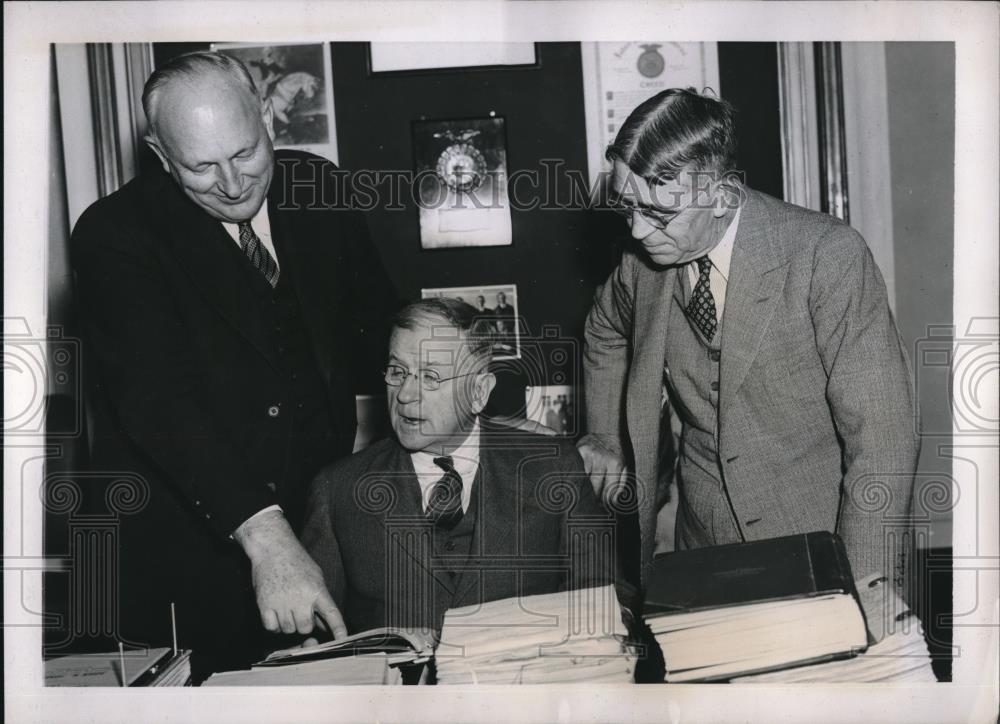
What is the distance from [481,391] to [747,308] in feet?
1.96

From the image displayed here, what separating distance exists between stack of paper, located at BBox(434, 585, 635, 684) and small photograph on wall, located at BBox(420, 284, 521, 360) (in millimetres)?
567

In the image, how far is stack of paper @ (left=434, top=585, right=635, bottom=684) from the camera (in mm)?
1783

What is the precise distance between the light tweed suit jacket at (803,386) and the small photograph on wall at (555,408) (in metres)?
0.17

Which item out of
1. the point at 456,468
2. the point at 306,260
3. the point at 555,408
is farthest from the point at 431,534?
the point at 306,260

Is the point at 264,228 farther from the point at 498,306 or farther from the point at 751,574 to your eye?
the point at 751,574

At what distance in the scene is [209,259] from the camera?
1.99 metres

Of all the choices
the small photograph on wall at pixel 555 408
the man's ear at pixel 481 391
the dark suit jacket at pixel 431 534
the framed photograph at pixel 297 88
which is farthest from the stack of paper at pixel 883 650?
the framed photograph at pixel 297 88

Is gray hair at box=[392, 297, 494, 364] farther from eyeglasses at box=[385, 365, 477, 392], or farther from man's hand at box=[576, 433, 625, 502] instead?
man's hand at box=[576, 433, 625, 502]

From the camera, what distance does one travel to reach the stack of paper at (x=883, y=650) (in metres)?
1.78

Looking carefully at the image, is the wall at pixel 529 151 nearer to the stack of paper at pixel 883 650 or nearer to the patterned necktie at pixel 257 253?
the patterned necktie at pixel 257 253

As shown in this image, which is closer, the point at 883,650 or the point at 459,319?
the point at 883,650

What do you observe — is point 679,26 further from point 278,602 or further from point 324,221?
point 278,602

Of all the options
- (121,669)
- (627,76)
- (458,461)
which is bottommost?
(121,669)

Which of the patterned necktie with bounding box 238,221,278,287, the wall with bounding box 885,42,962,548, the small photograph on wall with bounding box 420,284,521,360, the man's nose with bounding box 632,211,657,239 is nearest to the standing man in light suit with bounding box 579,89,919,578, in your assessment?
the man's nose with bounding box 632,211,657,239
